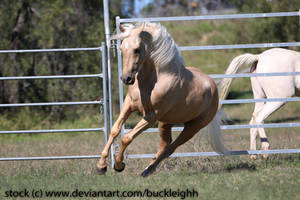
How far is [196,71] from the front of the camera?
233 inches

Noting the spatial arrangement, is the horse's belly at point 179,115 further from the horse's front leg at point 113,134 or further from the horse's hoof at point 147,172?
the horse's hoof at point 147,172

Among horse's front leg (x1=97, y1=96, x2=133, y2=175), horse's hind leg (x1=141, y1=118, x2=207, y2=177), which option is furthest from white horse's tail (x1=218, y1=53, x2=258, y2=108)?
horse's front leg (x1=97, y1=96, x2=133, y2=175)

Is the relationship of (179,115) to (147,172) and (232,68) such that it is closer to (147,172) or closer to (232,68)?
(147,172)

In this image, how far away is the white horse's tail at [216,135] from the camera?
20.6ft

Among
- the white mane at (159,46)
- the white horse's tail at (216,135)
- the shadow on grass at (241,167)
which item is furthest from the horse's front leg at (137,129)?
the shadow on grass at (241,167)

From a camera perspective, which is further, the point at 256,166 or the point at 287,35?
the point at 287,35

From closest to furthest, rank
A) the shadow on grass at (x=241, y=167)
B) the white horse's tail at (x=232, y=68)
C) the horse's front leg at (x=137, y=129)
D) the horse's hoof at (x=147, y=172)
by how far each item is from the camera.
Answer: the horse's front leg at (x=137, y=129) → the horse's hoof at (x=147, y=172) → the shadow on grass at (x=241, y=167) → the white horse's tail at (x=232, y=68)

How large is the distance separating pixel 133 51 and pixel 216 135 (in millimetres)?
2073

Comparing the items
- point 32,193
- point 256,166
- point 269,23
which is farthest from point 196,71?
point 269,23

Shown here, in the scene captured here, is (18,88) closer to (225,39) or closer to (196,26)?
(225,39)

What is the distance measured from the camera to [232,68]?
24.1 ft

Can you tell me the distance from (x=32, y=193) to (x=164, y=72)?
192 cm

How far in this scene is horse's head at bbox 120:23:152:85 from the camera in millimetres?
4703

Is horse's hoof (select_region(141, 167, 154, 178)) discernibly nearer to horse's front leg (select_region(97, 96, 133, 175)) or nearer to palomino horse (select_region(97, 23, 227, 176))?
palomino horse (select_region(97, 23, 227, 176))
